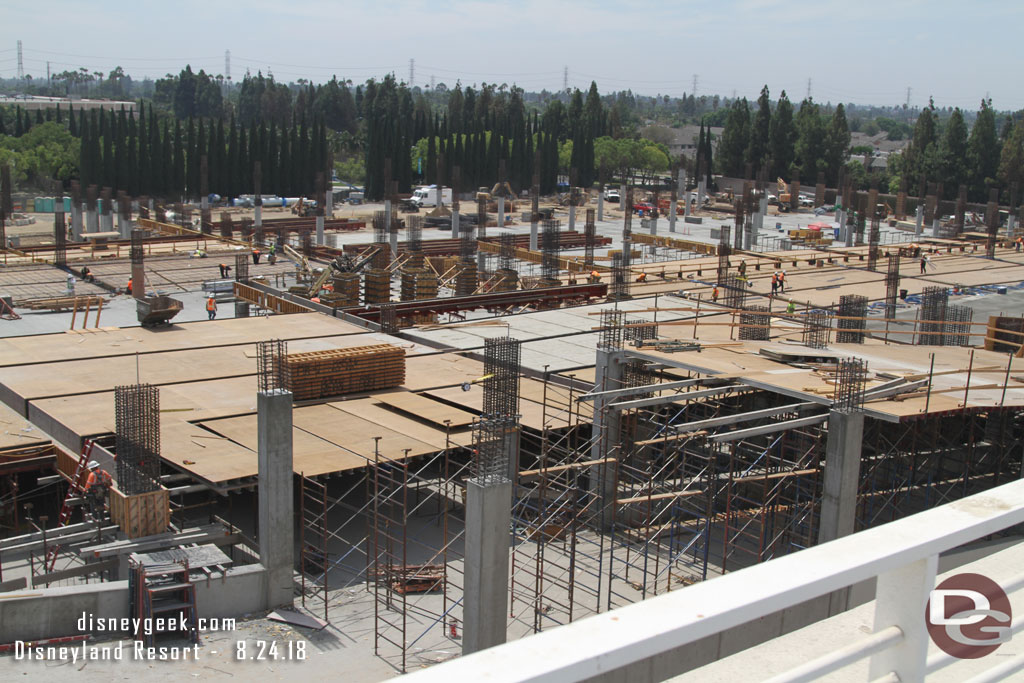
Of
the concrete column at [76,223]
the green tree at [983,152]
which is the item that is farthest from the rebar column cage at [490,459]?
the green tree at [983,152]

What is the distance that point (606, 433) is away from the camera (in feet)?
65.7

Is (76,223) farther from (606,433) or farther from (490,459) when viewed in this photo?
(490,459)

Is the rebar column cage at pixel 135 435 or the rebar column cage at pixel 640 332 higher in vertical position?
the rebar column cage at pixel 640 332

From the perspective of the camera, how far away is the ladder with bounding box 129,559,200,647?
15.8 meters

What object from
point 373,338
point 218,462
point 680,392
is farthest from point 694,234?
point 218,462

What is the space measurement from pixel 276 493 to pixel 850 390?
9.40 meters

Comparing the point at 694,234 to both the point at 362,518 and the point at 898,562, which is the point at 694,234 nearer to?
the point at 362,518

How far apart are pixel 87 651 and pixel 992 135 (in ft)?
284

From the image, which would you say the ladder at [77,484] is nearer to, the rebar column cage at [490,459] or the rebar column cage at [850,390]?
the rebar column cage at [490,459]

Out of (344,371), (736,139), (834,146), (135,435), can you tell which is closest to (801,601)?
(135,435)

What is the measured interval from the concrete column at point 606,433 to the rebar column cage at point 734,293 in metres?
12.8

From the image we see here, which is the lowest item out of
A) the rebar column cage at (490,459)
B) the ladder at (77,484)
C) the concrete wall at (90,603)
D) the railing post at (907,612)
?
the concrete wall at (90,603)

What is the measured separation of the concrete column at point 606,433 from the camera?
790 inches

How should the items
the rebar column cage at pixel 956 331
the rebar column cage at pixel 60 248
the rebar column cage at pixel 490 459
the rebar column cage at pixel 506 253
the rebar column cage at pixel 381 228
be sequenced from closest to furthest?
the rebar column cage at pixel 490 459
the rebar column cage at pixel 956 331
the rebar column cage at pixel 60 248
the rebar column cage at pixel 506 253
the rebar column cage at pixel 381 228
